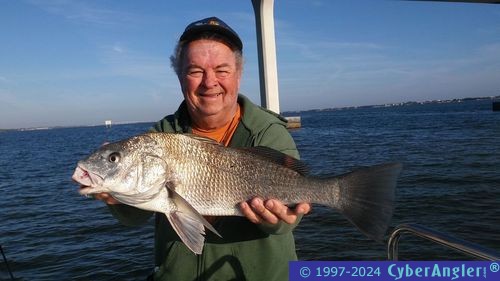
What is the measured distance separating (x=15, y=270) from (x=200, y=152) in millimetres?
8290

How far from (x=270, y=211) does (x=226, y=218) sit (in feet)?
1.62

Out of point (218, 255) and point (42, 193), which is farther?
point (42, 193)

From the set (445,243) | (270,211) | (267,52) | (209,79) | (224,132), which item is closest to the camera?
(445,243)

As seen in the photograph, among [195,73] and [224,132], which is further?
[224,132]

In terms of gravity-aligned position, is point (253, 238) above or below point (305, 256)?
above

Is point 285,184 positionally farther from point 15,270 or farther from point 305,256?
point 15,270

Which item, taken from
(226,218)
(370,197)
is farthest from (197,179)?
(370,197)

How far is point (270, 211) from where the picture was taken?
2672 millimetres

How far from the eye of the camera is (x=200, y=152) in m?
2.85

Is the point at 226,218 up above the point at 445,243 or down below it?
above

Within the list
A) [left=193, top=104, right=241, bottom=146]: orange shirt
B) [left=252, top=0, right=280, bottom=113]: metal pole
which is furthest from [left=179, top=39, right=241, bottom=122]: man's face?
[left=252, top=0, right=280, bottom=113]: metal pole

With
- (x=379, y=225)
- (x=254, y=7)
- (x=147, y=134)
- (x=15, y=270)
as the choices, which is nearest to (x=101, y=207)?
(x=15, y=270)

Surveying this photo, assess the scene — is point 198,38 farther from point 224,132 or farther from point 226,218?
point 226,218

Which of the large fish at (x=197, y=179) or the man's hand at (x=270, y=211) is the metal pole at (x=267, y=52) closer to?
the large fish at (x=197, y=179)
